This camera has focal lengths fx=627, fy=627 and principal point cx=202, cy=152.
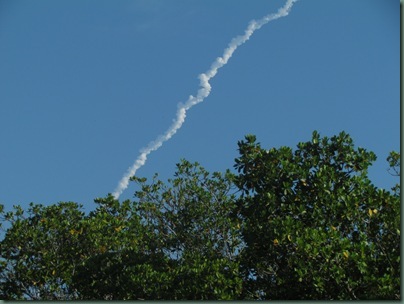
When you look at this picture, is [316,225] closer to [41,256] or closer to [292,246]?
[292,246]

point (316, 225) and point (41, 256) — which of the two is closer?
point (316, 225)

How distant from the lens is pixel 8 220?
1877 centimetres

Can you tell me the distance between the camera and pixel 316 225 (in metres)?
11.2

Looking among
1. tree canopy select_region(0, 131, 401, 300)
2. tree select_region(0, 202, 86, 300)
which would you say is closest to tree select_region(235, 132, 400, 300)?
tree canopy select_region(0, 131, 401, 300)

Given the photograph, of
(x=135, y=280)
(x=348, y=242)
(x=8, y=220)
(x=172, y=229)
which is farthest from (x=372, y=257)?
(x=8, y=220)

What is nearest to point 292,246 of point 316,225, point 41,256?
point 316,225

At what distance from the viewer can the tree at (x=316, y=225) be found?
1037 centimetres

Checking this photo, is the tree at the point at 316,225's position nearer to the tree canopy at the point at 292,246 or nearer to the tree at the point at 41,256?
the tree canopy at the point at 292,246

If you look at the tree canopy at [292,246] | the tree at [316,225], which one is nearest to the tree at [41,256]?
the tree canopy at [292,246]

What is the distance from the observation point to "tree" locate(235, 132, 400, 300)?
34.0 ft

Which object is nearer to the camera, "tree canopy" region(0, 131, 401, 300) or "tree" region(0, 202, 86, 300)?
"tree canopy" region(0, 131, 401, 300)

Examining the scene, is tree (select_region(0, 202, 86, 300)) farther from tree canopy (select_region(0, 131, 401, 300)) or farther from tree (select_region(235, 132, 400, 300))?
tree (select_region(235, 132, 400, 300))

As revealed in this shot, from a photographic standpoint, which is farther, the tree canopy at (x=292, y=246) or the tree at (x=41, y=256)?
the tree at (x=41, y=256)

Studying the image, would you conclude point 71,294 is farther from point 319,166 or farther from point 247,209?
point 319,166
